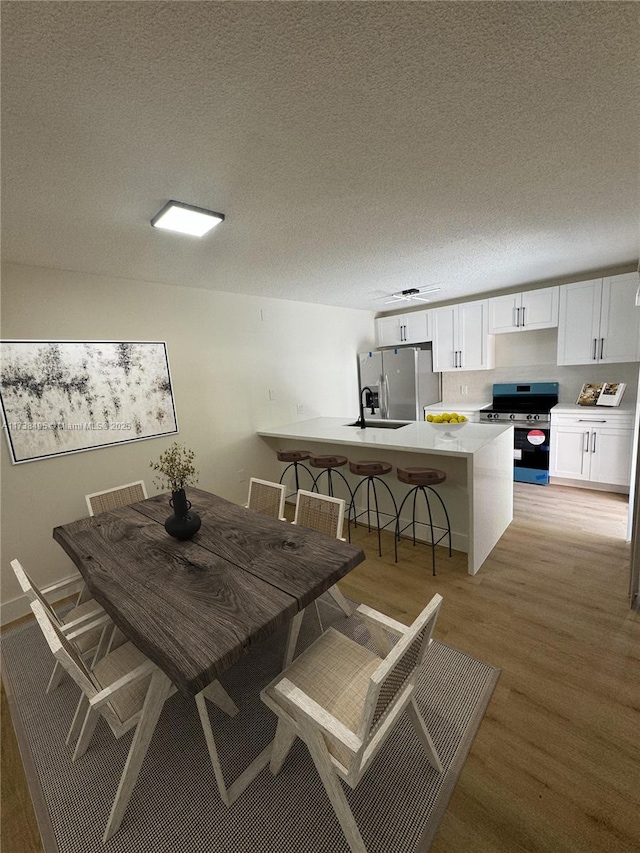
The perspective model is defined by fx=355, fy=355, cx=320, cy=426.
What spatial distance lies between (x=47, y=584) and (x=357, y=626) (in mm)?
2373

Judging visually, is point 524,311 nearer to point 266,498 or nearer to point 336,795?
point 266,498

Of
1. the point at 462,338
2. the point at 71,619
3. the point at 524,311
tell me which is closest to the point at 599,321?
the point at 524,311

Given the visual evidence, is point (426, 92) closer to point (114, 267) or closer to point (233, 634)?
point (233, 634)

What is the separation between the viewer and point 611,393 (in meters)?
3.91

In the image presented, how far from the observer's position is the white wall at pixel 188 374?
8.32 ft

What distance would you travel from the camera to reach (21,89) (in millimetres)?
1023

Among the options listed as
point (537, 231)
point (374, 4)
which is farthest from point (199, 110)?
point (537, 231)

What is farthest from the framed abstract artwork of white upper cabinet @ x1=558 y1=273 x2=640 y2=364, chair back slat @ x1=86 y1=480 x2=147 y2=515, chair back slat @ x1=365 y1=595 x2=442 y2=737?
white upper cabinet @ x1=558 y1=273 x2=640 y2=364

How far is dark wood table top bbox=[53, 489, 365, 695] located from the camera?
1.20 meters

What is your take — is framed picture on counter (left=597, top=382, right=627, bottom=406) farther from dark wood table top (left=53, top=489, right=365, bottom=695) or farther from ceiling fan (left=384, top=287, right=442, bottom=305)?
dark wood table top (left=53, top=489, right=365, bottom=695)

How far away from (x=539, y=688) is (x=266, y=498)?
185 centimetres

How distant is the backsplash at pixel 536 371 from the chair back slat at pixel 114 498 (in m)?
4.36

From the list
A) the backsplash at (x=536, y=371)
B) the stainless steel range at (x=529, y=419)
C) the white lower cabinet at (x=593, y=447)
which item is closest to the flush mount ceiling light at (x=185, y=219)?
the stainless steel range at (x=529, y=419)

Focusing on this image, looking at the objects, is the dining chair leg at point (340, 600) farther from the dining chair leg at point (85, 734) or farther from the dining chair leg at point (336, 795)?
the dining chair leg at point (85, 734)
